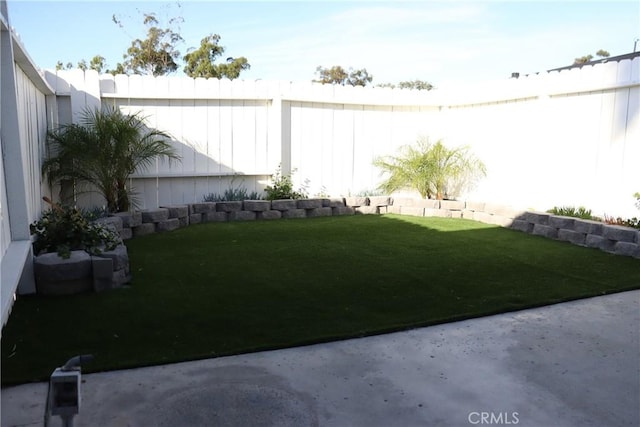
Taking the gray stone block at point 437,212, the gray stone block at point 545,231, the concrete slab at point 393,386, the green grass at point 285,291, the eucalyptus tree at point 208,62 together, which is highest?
the eucalyptus tree at point 208,62

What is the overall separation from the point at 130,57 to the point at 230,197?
63.4ft

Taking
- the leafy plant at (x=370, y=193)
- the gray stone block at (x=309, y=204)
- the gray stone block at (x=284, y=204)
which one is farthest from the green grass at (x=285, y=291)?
the leafy plant at (x=370, y=193)

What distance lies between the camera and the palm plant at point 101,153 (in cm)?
680

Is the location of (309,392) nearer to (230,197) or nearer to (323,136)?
(230,197)

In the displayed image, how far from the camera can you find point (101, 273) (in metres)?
4.52

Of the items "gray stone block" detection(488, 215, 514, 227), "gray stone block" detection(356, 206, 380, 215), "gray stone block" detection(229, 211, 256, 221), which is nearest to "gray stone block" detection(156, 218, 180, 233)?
"gray stone block" detection(229, 211, 256, 221)

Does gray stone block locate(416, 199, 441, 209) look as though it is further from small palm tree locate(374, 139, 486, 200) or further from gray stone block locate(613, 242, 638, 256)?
gray stone block locate(613, 242, 638, 256)

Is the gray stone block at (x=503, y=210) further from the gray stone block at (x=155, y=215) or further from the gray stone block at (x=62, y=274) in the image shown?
the gray stone block at (x=62, y=274)

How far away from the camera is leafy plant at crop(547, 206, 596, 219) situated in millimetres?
7258

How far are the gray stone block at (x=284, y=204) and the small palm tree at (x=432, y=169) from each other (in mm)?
2003

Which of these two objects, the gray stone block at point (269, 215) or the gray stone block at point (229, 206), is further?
the gray stone block at point (269, 215)

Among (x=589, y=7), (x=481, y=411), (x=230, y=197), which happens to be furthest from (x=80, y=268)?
(x=589, y=7)

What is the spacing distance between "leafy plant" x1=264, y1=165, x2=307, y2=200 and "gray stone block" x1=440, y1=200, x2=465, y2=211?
249 centimetres

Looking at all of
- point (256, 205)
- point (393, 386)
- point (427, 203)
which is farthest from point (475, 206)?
point (393, 386)
